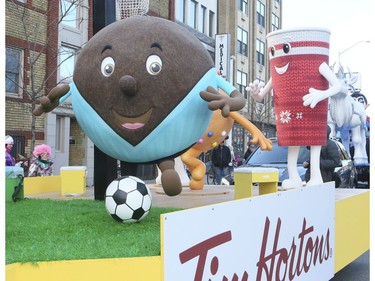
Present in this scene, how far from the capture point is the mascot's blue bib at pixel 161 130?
179 inches

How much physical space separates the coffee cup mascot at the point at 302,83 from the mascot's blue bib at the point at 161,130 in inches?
77.4

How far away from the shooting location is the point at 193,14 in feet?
90.2

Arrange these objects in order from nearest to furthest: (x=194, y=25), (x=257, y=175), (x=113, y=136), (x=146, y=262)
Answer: (x=146, y=262)
(x=113, y=136)
(x=257, y=175)
(x=194, y=25)

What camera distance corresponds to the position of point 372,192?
6.66 m

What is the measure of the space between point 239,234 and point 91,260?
1063 mm

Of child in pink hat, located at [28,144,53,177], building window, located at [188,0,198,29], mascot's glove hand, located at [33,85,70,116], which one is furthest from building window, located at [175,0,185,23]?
mascot's glove hand, located at [33,85,70,116]

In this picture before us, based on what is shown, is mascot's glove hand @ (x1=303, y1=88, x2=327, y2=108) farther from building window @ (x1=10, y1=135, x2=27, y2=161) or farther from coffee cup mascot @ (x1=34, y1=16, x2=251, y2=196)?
building window @ (x1=10, y1=135, x2=27, y2=161)

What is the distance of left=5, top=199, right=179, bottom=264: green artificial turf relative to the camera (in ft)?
10.6

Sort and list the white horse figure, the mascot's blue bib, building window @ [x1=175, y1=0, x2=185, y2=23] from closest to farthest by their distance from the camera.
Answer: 1. the mascot's blue bib
2. the white horse figure
3. building window @ [x1=175, y1=0, x2=185, y2=23]

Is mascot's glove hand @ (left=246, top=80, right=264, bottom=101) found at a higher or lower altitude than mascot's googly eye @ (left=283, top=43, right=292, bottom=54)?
lower

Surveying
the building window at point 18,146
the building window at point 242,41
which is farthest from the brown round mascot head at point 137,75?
the building window at point 242,41

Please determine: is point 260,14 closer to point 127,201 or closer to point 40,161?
point 40,161
